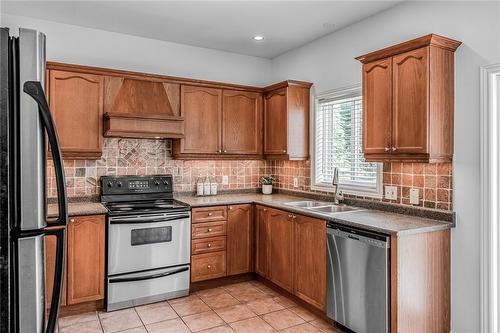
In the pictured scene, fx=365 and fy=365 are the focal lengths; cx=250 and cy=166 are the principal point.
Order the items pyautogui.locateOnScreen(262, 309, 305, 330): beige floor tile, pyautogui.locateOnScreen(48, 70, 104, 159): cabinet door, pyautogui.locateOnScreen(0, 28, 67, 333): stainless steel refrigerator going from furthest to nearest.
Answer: pyautogui.locateOnScreen(48, 70, 104, 159): cabinet door
pyautogui.locateOnScreen(262, 309, 305, 330): beige floor tile
pyautogui.locateOnScreen(0, 28, 67, 333): stainless steel refrigerator

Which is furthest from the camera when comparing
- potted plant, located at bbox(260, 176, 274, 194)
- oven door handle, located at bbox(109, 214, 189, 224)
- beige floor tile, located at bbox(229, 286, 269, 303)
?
potted plant, located at bbox(260, 176, 274, 194)

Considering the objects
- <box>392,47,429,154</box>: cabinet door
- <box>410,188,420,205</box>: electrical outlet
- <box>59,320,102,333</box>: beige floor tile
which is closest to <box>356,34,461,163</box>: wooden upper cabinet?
<box>392,47,429,154</box>: cabinet door

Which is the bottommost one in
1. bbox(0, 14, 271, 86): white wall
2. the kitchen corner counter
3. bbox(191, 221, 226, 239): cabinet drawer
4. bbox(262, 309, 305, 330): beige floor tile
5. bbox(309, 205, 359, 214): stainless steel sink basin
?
bbox(262, 309, 305, 330): beige floor tile

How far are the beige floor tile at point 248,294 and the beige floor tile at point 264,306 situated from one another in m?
0.08

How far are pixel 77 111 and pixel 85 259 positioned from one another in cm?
140

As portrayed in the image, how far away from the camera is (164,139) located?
4.23m

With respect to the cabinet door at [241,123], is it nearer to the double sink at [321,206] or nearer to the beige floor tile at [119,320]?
the double sink at [321,206]

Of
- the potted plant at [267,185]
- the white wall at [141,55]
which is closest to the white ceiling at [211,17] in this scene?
the white wall at [141,55]

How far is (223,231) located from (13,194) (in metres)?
2.88

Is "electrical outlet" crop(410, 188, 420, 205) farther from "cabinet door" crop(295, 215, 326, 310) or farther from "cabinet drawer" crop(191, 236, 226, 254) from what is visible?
"cabinet drawer" crop(191, 236, 226, 254)

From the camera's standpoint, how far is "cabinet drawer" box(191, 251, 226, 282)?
3.79 metres

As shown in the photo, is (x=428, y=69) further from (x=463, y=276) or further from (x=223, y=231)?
(x=223, y=231)

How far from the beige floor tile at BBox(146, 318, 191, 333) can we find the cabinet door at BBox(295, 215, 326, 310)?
109cm

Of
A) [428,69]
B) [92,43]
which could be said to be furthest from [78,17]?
[428,69]
